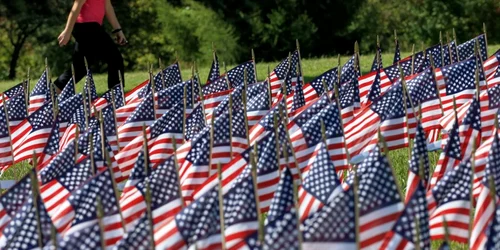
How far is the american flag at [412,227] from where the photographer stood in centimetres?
602

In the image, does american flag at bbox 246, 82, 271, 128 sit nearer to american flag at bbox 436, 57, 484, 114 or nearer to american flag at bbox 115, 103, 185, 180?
american flag at bbox 115, 103, 185, 180

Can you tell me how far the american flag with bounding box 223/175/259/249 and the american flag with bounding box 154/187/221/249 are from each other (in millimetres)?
62

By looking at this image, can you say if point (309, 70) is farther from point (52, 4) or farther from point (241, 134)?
point (52, 4)

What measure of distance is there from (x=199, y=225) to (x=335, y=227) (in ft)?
2.40

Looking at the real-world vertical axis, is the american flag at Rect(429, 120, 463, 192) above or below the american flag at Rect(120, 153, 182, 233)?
below

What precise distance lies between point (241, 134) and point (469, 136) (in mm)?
1629

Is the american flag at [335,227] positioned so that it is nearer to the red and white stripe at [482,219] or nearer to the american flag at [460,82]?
the red and white stripe at [482,219]

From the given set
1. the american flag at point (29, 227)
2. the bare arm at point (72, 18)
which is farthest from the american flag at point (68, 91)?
the american flag at point (29, 227)

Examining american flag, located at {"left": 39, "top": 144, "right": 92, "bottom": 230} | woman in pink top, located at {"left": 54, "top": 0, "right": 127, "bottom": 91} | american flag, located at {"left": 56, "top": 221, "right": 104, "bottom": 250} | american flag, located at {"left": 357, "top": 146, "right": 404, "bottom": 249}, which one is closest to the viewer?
american flag, located at {"left": 56, "top": 221, "right": 104, "bottom": 250}

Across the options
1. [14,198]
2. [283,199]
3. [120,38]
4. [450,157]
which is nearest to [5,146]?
[120,38]

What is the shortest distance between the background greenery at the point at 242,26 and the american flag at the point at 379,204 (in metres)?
32.4

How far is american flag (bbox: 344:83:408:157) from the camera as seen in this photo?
923 centimetres

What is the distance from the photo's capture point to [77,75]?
13.6m

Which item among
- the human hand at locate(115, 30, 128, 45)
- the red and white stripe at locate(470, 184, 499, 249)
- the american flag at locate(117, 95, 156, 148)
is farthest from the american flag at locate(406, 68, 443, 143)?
the human hand at locate(115, 30, 128, 45)
